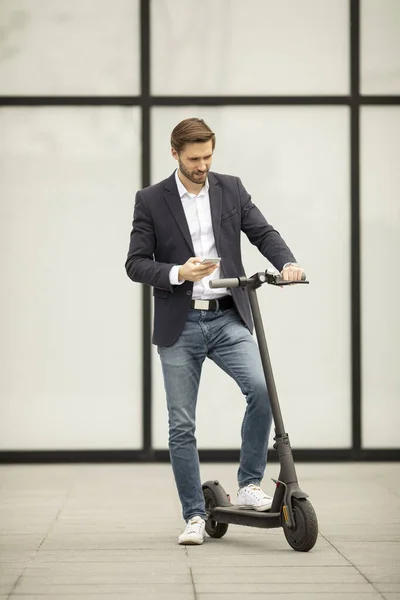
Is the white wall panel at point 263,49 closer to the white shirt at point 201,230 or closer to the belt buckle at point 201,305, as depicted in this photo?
the white shirt at point 201,230

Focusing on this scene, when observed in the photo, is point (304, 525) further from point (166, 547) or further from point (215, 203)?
point (215, 203)

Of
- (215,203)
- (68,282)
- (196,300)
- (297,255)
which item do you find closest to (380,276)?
(297,255)

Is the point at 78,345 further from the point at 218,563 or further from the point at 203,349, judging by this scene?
the point at 218,563

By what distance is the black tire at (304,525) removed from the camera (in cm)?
479

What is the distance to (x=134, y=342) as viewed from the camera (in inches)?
336

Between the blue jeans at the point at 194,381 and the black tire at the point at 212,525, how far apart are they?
13cm

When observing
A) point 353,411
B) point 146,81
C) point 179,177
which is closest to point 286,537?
point 179,177

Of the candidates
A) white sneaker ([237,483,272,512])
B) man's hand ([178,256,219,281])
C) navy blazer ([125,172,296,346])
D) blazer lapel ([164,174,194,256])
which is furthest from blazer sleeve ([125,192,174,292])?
white sneaker ([237,483,272,512])

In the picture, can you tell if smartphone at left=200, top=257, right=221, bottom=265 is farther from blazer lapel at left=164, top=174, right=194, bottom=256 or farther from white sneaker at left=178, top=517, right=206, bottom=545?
white sneaker at left=178, top=517, right=206, bottom=545

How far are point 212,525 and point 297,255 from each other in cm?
351

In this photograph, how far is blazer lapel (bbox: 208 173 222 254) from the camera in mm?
5316

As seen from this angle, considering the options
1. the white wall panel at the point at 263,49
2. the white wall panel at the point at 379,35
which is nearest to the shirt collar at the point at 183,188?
the white wall panel at the point at 263,49

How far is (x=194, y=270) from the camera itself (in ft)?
16.0

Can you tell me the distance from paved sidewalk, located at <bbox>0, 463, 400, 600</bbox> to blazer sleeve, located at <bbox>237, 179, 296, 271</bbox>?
1314 mm
